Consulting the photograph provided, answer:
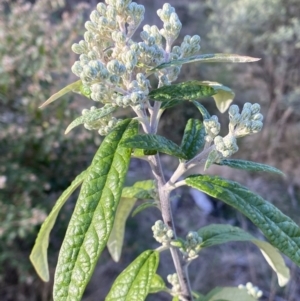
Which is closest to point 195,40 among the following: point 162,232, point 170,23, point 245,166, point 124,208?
point 170,23

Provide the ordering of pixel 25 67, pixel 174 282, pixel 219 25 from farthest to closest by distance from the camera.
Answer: pixel 219 25 < pixel 25 67 < pixel 174 282

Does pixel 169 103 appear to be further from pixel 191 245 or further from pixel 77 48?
pixel 191 245

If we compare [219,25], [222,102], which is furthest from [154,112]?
[219,25]

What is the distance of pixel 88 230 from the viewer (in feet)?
2.29

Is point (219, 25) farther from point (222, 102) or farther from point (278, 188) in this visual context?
point (222, 102)

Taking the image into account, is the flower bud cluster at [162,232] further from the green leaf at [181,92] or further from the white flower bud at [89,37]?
the white flower bud at [89,37]

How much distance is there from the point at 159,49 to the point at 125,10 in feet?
0.34

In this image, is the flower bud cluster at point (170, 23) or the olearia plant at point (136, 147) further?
the flower bud cluster at point (170, 23)

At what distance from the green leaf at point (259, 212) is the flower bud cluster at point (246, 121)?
105 mm

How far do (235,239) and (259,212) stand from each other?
24cm

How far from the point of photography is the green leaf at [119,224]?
1.15m

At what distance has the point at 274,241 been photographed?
750 mm

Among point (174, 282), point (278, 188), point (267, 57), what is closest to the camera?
point (174, 282)

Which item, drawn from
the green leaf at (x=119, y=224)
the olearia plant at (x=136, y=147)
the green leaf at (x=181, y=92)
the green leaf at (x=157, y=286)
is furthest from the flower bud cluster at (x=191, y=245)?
the green leaf at (x=181, y=92)
